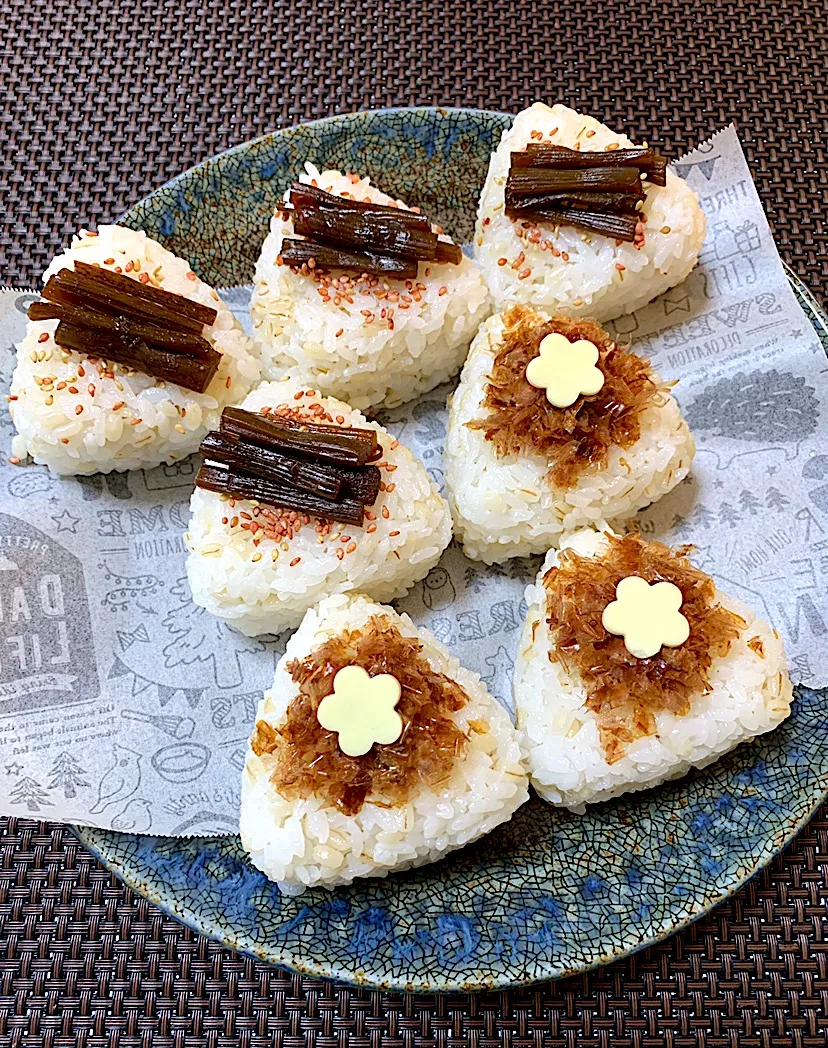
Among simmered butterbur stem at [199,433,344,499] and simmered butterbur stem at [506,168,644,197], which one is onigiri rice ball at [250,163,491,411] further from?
simmered butterbur stem at [199,433,344,499]

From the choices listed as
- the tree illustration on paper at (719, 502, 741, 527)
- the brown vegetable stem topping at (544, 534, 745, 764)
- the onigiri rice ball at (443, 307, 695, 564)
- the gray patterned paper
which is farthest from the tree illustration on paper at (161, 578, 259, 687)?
the tree illustration on paper at (719, 502, 741, 527)

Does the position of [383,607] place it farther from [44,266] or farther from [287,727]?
[44,266]

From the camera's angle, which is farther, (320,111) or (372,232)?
(320,111)

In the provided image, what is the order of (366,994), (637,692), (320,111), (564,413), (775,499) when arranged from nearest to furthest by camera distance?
(637,692) < (366,994) < (564,413) < (775,499) < (320,111)

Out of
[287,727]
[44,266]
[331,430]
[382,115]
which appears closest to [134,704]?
[287,727]

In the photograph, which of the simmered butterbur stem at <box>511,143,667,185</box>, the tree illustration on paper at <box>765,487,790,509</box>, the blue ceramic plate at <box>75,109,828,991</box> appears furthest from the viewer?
the simmered butterbur stem at <box>511,143,667,185</box>

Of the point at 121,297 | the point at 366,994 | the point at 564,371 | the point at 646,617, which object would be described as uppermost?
the point at 121,297

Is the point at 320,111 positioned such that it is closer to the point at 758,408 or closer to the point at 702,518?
the point at 758,408

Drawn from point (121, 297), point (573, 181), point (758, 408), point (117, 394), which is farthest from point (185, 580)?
point (758, 408)

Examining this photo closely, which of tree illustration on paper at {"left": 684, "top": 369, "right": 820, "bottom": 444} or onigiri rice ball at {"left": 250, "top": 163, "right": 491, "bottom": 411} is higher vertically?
onigiri rice ball at {"left": 250, "top": 163, "right": 491, "bottom": 411}
